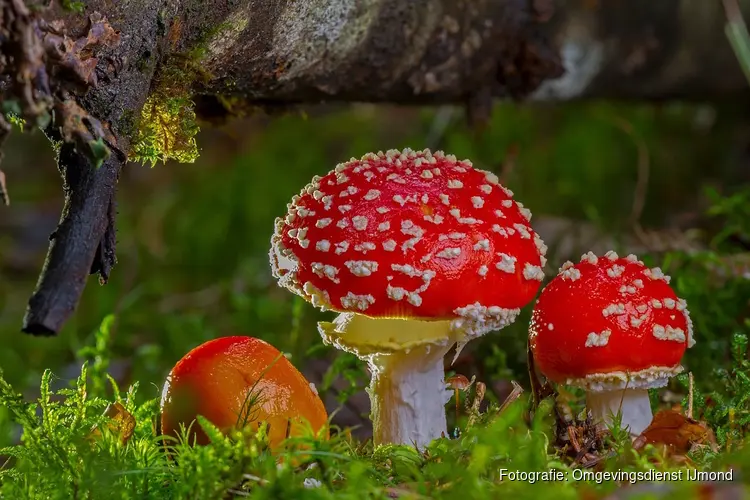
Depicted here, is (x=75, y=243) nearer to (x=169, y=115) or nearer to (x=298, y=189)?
(x=169, y=115)

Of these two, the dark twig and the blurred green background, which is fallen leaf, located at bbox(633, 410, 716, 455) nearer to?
the blurred green background

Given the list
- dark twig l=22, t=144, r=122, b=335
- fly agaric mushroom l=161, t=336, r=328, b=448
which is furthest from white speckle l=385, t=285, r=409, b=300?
dark twig l=22, t=144, r=122, b=335

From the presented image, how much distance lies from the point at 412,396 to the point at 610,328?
1.65 feet

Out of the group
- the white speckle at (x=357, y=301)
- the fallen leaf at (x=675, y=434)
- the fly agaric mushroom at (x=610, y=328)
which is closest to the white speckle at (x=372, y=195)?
the white speckle at (x=357, y=301)

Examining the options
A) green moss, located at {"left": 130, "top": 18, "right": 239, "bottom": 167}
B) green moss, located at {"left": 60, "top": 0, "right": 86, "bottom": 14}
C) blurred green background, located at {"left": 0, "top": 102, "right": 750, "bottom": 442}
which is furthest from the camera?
blurred green background, located at {"left": 0, "top": 102, "right": 750, "bottom": 442}

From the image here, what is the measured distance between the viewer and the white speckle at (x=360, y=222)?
66.5 inches

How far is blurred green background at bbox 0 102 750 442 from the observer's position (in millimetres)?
2881

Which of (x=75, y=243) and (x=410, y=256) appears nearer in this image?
(x=75, y=243)

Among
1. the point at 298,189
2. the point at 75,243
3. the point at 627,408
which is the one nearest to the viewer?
the point at 75,243

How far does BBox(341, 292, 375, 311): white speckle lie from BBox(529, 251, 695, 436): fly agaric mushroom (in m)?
0.51

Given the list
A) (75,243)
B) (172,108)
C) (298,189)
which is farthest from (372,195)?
(298,189)

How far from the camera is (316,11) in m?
2.00

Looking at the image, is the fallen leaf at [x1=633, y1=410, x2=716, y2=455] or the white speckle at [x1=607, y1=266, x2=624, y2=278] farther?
the white speckle at [x1=607, y1=266, x2=624, y2=278]

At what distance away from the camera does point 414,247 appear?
5.48 feet
